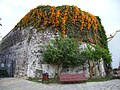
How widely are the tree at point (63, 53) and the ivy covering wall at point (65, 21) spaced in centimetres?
113

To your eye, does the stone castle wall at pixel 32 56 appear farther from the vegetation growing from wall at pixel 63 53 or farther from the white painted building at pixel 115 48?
the white painted building at pixel 115 48

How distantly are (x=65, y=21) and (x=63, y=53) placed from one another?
2.91 meters

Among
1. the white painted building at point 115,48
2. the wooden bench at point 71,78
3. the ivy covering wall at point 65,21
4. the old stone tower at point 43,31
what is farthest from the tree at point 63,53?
the white painted building at point 115,48

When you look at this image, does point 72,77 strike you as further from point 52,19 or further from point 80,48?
point 52,19

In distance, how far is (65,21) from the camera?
575 inches

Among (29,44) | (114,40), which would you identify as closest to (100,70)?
(114,40)

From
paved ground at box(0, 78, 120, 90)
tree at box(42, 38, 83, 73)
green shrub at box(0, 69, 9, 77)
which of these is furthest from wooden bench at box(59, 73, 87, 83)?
green shrub at box(0, 69, 9, 77)

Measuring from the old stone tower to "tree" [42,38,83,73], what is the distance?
58cm

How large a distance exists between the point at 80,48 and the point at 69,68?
1755 millimetres

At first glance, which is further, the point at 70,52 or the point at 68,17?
→ the point at 68,17

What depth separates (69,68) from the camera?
540 inches

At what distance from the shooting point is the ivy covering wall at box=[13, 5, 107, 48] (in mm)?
14383

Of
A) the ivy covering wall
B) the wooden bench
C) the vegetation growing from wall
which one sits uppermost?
the ivy covering wall

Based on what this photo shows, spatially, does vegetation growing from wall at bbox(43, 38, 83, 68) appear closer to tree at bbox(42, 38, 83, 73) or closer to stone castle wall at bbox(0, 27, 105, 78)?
tree at bbox(42, 38, 83, 73)
